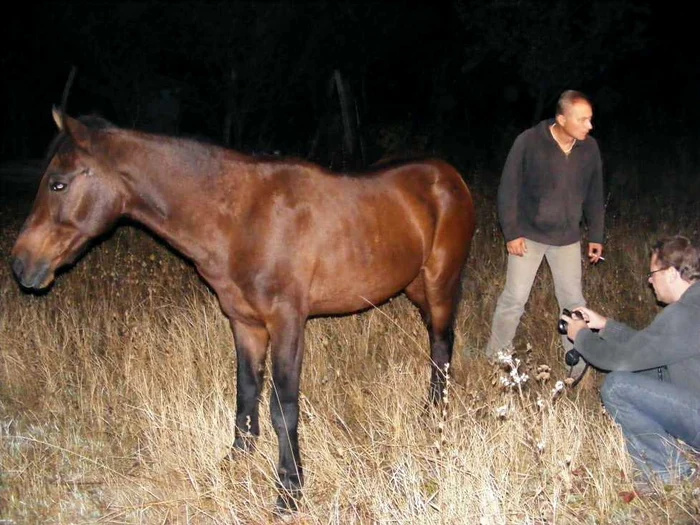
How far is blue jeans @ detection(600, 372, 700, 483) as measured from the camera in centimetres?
394

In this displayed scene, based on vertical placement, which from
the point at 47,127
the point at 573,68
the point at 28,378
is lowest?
the point at 47,127

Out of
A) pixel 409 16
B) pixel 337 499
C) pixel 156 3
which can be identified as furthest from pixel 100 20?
pixel 337 499

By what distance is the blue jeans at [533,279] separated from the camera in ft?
18.7

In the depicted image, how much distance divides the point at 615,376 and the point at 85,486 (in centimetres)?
285

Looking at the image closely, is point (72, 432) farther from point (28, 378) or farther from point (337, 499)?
point (337, 499)

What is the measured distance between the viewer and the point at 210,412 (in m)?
4.90

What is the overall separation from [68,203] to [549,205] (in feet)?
10.3

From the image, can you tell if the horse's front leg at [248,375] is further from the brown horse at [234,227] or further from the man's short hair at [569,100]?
the man's short hair at [569,100]

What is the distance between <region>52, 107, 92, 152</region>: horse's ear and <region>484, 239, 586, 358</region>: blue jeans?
9.91 ft

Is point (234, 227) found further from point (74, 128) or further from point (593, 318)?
point (593, 318)

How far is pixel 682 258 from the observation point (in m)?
3.96

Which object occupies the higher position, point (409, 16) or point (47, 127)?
point (409, 16)

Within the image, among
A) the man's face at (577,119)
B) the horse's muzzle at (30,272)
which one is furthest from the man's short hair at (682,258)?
the horse's muzzle at (30,272)

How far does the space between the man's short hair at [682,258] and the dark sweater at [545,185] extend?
1.60m
